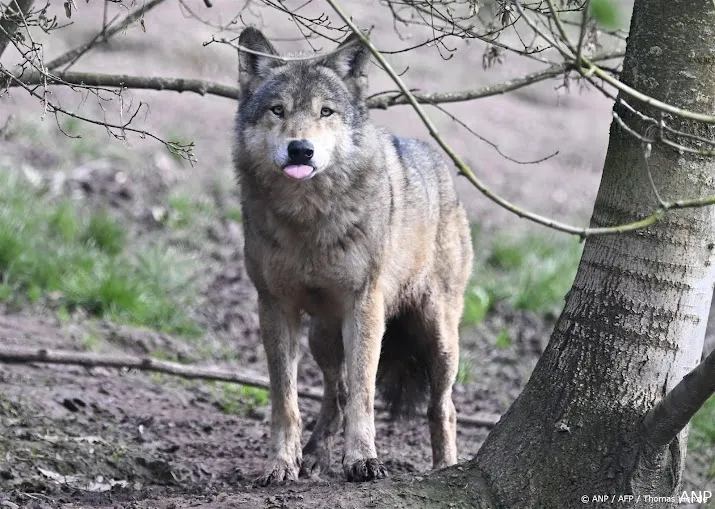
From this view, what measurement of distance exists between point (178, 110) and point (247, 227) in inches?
310

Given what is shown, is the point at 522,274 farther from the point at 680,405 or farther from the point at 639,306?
the point at 680,405

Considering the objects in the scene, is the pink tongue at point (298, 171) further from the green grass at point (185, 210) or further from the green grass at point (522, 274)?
the green grass at point (185, 210)

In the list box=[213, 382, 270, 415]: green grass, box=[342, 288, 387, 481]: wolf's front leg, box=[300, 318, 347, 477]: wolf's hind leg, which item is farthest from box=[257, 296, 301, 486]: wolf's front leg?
box=[213, 382, 270, 415]: green grass

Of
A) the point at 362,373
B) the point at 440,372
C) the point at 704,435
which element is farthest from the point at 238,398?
the point at 704,435

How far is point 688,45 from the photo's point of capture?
12.1 feet

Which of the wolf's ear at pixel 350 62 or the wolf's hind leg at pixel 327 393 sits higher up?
the wolf's ear at pixel 350 62

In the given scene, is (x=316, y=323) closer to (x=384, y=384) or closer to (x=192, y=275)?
(x=384, y=384)

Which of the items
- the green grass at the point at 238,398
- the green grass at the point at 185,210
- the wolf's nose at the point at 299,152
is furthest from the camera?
the green grass at the point at 185,210

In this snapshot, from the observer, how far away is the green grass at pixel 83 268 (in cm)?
776

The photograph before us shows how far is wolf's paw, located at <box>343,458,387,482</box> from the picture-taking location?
452cm

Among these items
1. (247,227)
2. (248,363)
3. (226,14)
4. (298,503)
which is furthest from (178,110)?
(298,503)

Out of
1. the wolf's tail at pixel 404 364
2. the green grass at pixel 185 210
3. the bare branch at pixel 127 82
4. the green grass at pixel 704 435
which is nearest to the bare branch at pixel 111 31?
the bare branch at pixel 127 82

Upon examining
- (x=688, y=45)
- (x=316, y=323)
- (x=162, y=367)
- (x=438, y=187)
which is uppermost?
(x=688, y=45)

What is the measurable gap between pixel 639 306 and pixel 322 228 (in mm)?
1661
